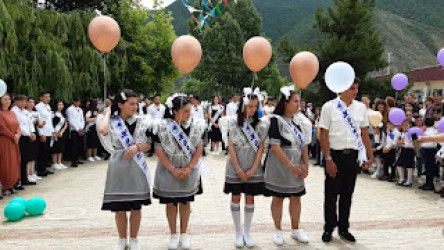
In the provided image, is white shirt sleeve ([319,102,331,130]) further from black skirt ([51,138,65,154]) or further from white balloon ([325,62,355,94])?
black skirt ([51,138,65,154])

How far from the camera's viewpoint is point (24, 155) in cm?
861

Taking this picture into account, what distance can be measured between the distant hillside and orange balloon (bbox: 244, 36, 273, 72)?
211 ft

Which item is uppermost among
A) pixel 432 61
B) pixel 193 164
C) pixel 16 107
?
pixel 432 61

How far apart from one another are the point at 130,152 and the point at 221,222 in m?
2.12

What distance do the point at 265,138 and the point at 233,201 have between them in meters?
0.85

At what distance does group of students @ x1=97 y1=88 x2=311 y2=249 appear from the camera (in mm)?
4332

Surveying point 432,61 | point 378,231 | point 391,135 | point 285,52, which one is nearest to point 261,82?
point 285,52

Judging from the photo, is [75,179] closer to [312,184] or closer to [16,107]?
[16,107]

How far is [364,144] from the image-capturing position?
16.5 feet

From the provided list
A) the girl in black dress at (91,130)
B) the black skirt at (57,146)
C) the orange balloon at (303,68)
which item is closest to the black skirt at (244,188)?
the orange balloon at (303,68)

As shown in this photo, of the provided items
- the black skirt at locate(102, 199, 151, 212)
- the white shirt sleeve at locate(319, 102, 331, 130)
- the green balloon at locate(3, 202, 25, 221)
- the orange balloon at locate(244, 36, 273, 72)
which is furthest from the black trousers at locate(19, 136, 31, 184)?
the white shirt sleeve at locate(319, 102, 331, 130)

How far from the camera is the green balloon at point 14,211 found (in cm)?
576

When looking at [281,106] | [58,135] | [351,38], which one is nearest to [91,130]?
[58,135]

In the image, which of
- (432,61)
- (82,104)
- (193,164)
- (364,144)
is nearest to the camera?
(193,164)
